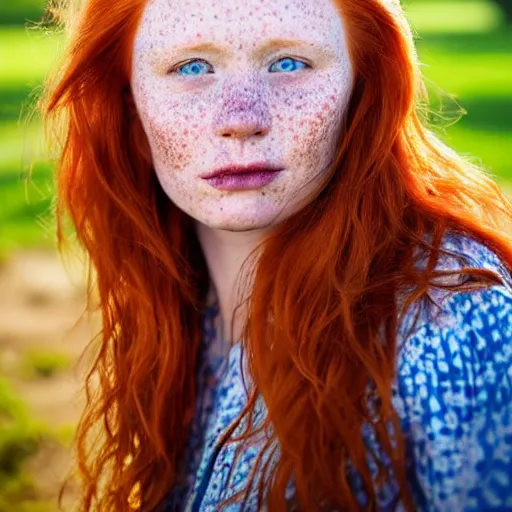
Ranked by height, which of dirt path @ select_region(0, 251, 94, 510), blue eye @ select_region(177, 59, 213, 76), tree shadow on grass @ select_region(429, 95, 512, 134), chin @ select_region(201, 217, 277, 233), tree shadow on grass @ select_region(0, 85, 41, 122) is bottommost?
tree shadow on grass @ select_region(429, 95, 512, 134)

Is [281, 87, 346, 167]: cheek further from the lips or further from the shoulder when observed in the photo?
the shoulder

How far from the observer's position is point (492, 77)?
1243cm

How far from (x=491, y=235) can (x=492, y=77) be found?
10.7m

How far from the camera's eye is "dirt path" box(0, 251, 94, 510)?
367 cm

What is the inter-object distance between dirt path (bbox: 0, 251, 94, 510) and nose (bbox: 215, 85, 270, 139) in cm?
137

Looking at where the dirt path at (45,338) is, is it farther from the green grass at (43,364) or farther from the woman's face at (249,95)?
the woman's face at (249,95)

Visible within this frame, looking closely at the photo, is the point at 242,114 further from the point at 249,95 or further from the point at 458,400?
the point at 458,400

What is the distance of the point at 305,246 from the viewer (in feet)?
7.00

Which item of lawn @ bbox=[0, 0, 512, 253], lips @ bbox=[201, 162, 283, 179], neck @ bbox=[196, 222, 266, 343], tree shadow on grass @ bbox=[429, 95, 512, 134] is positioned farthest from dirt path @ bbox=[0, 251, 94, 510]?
tree shadow on grass @ bbox=[429, 95, 512, 134]

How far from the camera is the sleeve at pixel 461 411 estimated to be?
190 cm

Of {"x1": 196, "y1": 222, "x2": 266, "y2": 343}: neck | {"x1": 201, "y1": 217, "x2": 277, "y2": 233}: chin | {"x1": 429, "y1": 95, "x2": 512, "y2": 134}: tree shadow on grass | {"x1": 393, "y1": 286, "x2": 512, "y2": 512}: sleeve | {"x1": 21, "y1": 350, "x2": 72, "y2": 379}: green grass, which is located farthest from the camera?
{"x1": 429, "y1": 95, "x2": 512, "y2": 134}: tree shadow on grass

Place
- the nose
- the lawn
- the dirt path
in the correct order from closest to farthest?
the nose < the dirt path < the lawn

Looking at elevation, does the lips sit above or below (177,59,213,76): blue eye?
below

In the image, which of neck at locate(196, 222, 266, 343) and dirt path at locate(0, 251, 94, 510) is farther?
dirt path at locate(0, 251, 94, 510)
